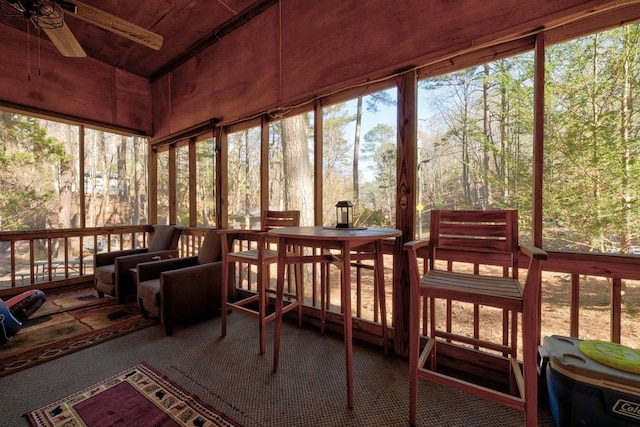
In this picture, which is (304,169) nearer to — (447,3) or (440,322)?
(447,3)

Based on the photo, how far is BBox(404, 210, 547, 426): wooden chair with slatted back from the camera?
1059 mm

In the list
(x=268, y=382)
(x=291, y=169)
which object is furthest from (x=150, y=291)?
(x=291, y=169)

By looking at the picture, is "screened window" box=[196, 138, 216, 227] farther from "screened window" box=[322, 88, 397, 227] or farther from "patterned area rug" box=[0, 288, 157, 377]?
"screened window" box=[322, 88, 397, 227]

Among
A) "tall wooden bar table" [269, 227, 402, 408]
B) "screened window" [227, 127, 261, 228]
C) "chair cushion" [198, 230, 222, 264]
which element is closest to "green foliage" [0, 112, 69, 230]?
"screened window" [227, 127, 261, 228]

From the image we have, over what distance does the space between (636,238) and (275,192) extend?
2885 mm

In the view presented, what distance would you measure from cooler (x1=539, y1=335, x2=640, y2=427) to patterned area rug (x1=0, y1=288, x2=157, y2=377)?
2.98 metres

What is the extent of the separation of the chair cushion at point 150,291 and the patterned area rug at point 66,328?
288 mm

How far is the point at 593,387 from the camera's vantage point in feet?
3.51

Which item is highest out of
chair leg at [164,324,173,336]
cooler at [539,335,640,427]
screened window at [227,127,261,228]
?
screened window at [227,127,261,228]

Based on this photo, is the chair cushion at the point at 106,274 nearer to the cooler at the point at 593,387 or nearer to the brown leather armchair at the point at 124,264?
the brown leather armchair at the point at 124,264

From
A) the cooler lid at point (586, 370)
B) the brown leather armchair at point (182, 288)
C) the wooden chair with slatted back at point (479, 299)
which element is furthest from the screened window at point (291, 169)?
the cooler lid at point (586, 370)

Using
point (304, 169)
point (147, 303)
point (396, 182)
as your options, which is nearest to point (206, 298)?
point (147, 303)

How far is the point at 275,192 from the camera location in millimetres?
3139

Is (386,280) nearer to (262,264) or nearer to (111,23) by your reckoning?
(262,264)
